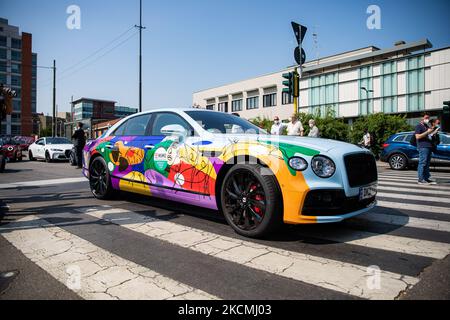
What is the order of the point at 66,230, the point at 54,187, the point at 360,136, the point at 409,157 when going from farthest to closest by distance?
the point at 360,136 → the point at 409,157 → the point at 54,187 → the point at 66,230

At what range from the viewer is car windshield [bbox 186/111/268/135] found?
403 cm

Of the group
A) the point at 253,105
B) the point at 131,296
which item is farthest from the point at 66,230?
the point at 253,105

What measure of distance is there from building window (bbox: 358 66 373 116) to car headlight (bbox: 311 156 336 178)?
1426 inches

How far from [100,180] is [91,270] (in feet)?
10.5

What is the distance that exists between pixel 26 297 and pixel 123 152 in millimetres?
3044

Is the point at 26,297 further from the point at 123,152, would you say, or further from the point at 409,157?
the point at 409,157

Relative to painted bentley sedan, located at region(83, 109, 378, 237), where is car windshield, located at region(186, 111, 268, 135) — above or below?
above

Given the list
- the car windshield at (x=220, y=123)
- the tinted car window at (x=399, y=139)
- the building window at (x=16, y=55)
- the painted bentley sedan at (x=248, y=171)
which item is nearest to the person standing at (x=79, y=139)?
the painted bentley sedan at (x=248, y=171)

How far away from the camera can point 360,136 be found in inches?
895

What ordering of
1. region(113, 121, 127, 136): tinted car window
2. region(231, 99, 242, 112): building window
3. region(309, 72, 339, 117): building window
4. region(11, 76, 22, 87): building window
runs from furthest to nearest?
1. region(11, 76, 22, 87): building window
2. region(231, 99, 242, 112): building window
3. region(309, 72, 339, 117): building window
4. region(113, 121, 127, 136): tinted car window

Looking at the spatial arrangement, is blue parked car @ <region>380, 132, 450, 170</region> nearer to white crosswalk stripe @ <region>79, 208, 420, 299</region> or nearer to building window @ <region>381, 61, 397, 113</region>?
white crosswalk stripe @ <region>79, 208, 420, 299</region>

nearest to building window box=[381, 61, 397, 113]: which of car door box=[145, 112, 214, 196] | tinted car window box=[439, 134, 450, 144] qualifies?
tinted car window box=[439, 134, 450, 144]

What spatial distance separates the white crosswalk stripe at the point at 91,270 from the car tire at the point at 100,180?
179cm

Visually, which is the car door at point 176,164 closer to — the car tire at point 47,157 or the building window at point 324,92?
the car tire at point 47,157
